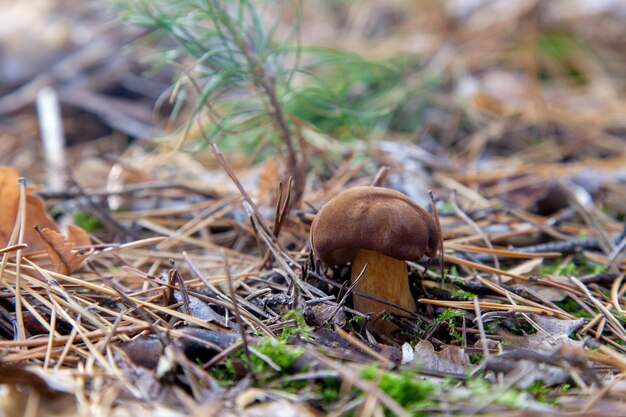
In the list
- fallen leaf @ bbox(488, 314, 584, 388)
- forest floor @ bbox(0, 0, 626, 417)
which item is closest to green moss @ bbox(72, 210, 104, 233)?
forest floor @ bbox(0, 0, 626, 417)

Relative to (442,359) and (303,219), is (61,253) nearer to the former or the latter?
(303,219)

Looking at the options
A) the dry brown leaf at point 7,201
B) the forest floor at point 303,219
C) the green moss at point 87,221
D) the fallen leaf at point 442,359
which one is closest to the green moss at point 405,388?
the forest floor at point 303,219

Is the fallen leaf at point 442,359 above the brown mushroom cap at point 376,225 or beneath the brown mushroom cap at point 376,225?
beneath

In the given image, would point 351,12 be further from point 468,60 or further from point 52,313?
point 52,313

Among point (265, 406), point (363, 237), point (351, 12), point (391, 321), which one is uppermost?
point (351, 12)

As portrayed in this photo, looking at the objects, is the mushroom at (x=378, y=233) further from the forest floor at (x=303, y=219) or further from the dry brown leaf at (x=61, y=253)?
the dry brown leaf at (x=61, y=253)

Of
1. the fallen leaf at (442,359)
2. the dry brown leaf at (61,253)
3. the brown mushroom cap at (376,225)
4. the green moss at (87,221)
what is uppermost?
the brown mushroom cap at (376,225)

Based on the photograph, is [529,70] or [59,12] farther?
[59,12]

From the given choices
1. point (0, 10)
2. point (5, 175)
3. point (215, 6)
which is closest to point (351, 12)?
point (0, 10)
